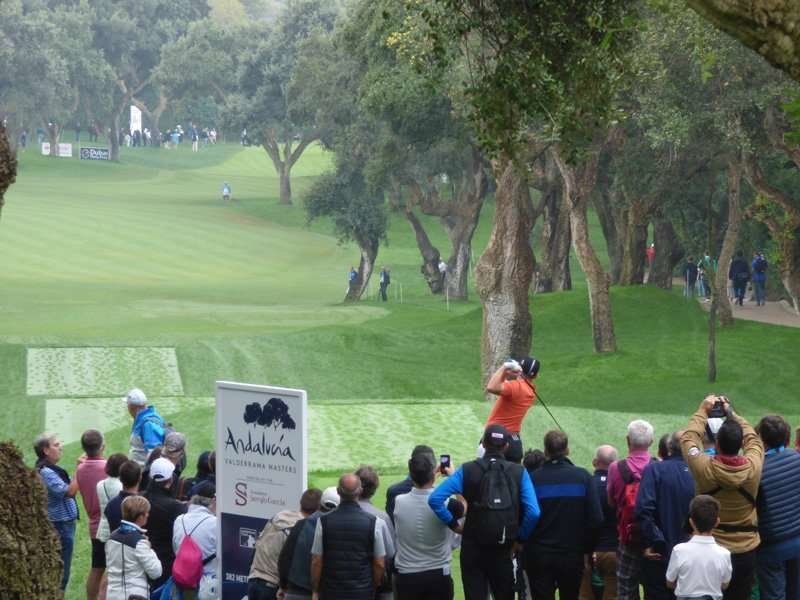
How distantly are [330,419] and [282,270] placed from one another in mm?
45421

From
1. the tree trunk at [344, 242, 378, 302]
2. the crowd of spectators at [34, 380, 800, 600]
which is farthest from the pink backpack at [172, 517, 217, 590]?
the tree trunk at [344, 242, 378, 302]

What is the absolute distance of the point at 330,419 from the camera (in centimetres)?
2214

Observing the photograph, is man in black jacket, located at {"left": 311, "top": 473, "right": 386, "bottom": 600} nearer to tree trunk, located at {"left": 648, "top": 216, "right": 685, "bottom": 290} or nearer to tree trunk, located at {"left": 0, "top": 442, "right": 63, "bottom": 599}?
tree trunk, located at {"left": 0, "top": 442, "right": 63, "bottom": 599}

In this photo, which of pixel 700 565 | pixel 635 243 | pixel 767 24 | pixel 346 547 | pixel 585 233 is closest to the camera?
pixel 767 24

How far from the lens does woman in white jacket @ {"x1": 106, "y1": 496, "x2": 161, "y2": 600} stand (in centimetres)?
1002

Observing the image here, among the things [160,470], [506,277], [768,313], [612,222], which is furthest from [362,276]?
[160,470]

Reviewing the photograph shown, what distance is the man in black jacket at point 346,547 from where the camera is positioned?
9.33 m

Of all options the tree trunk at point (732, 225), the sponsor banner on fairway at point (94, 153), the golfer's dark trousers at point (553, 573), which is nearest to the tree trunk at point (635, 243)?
the tree trunk at point (732, 225)

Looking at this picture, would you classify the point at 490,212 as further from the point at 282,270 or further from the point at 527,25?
the point at 527,25

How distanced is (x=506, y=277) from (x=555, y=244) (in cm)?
1883

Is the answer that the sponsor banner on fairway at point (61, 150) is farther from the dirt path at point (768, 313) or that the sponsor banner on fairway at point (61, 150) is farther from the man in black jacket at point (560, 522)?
the man in black jacket at point (560, 522)

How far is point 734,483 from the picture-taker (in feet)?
30.8

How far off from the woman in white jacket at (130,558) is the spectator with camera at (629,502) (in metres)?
3.18

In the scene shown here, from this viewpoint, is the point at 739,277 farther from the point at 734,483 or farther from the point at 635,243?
the point at 734,483
